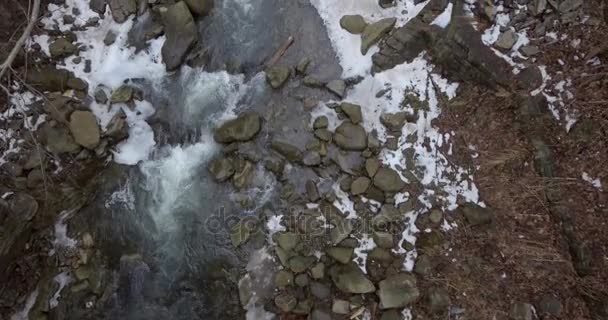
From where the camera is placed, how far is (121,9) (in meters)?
7.30

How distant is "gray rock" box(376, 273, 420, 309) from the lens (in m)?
5.97

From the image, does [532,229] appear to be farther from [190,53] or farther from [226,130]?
[190,53]

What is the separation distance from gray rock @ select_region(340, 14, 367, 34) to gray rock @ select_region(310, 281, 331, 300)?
3.56 metres

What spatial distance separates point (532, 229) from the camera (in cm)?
584

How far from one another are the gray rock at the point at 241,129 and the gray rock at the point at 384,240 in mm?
2218

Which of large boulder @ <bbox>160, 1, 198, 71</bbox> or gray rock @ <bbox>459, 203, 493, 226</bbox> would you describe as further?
large boulder @ <bbox>160, 1, 198, 71</bbox>

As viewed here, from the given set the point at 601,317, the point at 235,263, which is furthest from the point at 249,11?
the point at 601,317

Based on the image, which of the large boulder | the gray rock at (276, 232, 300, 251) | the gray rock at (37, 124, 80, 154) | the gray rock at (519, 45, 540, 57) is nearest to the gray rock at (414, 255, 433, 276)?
the gray rock at (276, 232, 300, 251)

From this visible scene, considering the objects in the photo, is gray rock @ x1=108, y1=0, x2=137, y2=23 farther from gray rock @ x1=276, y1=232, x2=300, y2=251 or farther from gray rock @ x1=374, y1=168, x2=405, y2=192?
gray rock @ x1=374, y1=168, x2=405, y2=192

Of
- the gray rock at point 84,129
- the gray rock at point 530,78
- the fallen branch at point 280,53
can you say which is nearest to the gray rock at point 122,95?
the gray rock at point 84,129

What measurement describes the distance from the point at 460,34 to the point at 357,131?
1859 mm

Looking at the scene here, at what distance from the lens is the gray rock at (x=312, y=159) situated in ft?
21.9

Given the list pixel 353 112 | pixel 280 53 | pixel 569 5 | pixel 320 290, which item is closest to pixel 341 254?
pixel 320 290

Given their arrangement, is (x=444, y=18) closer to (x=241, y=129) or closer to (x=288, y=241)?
(x=241, y=129)
